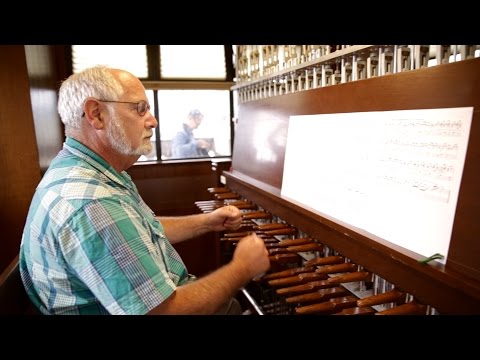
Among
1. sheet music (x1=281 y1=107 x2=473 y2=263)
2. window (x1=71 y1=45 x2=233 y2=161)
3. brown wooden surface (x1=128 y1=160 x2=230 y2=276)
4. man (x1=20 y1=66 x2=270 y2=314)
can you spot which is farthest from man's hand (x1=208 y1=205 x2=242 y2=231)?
window (x1=71 y1=45 x2=233 y2=161)

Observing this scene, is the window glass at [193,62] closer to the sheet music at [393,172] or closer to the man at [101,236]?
the sheet music at [393,172]

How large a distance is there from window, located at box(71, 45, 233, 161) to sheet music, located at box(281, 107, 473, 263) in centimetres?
292

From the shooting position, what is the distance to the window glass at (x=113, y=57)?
4.12 metres

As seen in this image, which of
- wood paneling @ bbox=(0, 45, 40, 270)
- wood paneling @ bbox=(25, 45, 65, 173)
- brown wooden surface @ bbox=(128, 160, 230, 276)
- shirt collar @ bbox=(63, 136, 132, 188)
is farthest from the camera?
brown wooden surface @ bbox=(128, 160, 230, 276)

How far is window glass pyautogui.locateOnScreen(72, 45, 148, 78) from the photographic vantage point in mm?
4117

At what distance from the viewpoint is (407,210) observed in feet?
3.96

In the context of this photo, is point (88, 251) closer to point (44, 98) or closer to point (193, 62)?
point (44, 98)

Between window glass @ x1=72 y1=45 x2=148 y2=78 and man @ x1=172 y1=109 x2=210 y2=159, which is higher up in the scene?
window glass @ x1=72 y1=45 x2=148 y2=78

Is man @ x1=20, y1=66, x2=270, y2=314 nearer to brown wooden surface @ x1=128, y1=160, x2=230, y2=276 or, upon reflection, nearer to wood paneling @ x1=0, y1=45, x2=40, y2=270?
wood paneling @ x1=0, y1=45, x2=40, y2=270

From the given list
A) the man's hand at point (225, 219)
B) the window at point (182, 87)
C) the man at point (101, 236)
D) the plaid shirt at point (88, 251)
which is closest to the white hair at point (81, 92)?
the man at point (101, 236)

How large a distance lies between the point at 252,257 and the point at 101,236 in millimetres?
543
